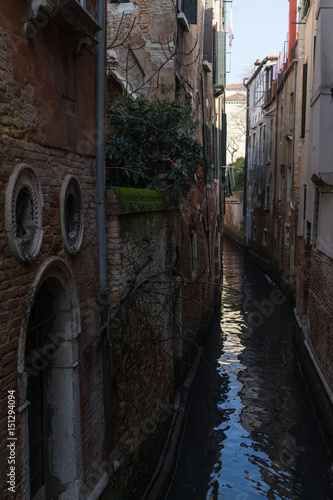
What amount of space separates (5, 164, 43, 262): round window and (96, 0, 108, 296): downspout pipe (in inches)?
53.5

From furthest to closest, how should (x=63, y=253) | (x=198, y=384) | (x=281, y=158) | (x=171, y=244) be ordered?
1. (x=281, y=158)
2. (x=198, y=384)
3. (x=171, y=244)
4. (x=63, y=253)

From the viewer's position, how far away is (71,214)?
4.44m

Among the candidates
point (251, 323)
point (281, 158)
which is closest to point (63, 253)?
point (251, 323)

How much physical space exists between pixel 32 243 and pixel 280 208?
1911cm

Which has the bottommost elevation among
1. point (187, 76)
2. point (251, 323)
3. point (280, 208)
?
point (251, 323)

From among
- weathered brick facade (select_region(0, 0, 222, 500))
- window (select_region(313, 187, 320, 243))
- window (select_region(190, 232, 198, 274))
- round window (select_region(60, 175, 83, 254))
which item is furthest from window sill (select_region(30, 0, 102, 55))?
window (select_region(313, 187, 320, 243))

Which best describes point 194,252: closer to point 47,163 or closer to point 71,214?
point 71,214

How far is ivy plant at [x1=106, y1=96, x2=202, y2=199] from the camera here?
23.5 ft

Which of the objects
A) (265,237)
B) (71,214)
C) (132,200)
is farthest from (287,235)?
(71,214)

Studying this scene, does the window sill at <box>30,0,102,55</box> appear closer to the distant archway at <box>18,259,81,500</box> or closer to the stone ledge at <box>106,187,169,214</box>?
the stone ledge at <box>106,187,169,214</box>

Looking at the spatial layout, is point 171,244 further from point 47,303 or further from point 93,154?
point 47,303

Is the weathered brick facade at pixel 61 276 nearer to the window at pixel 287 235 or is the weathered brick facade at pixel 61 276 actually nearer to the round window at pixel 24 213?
the round window at pixel 24 213

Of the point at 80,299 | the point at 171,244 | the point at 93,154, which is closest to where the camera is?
the point at 80,299

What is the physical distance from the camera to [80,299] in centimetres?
451
